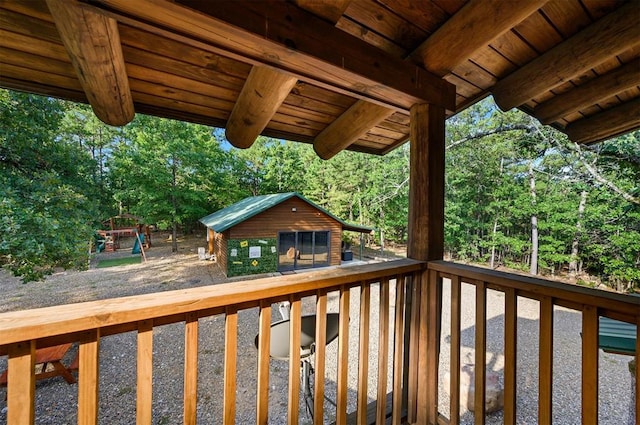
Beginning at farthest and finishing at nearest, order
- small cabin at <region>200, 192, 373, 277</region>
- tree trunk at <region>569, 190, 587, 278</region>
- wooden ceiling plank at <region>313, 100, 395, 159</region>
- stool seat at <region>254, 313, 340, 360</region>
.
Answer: tree trunk at <region>569, 190, 587, 278</region>
small cabin at <region>200, 192, 373, 277</region>
stool seat at <region>254, 313, 340, 360</region>
wooden ceiling plank at <region>313, 100, 395, 159</region>

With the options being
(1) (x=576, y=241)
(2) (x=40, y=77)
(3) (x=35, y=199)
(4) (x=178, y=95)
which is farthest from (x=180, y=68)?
(1) (x=576, y=241)

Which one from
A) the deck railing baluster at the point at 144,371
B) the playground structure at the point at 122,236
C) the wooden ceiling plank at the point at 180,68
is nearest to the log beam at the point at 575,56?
the wooden ceiling plank at the point at 180,68

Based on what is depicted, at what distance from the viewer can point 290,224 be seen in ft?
30.6

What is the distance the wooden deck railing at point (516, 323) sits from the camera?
0.94m

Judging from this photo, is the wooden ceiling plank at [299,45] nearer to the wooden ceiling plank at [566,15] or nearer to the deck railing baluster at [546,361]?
the wooden ceiling plank at [566,15]

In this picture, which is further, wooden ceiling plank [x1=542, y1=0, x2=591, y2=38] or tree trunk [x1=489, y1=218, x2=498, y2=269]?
tree trunk [x1=489, y1=218, x2=498, y2=269]

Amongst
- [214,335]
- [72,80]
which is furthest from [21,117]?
[72,80]

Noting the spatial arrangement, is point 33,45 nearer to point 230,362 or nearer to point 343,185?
point 230,362

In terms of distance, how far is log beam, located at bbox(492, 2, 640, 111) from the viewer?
1.17 m

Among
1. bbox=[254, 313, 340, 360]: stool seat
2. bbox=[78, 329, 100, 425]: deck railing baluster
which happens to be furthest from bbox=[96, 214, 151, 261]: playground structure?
bbox=[78, 329, 100, 425]: deck railing baluster

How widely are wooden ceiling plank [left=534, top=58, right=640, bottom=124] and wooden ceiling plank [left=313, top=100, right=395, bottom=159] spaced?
4.16 feet

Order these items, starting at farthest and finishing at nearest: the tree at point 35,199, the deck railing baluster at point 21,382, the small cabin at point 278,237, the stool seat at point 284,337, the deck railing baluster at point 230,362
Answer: the small cabin at point 278,237 → the tree at point 35,199 → the stool seat at point 284,337 → the deck railing baluster at point 230,362 → the deck railing baluster at point 21,382

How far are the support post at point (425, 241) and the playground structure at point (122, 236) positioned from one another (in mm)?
13045

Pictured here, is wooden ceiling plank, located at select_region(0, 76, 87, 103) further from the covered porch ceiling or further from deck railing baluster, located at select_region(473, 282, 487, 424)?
deck railing baluster, located at select_region(473, 282, 487, 424)
